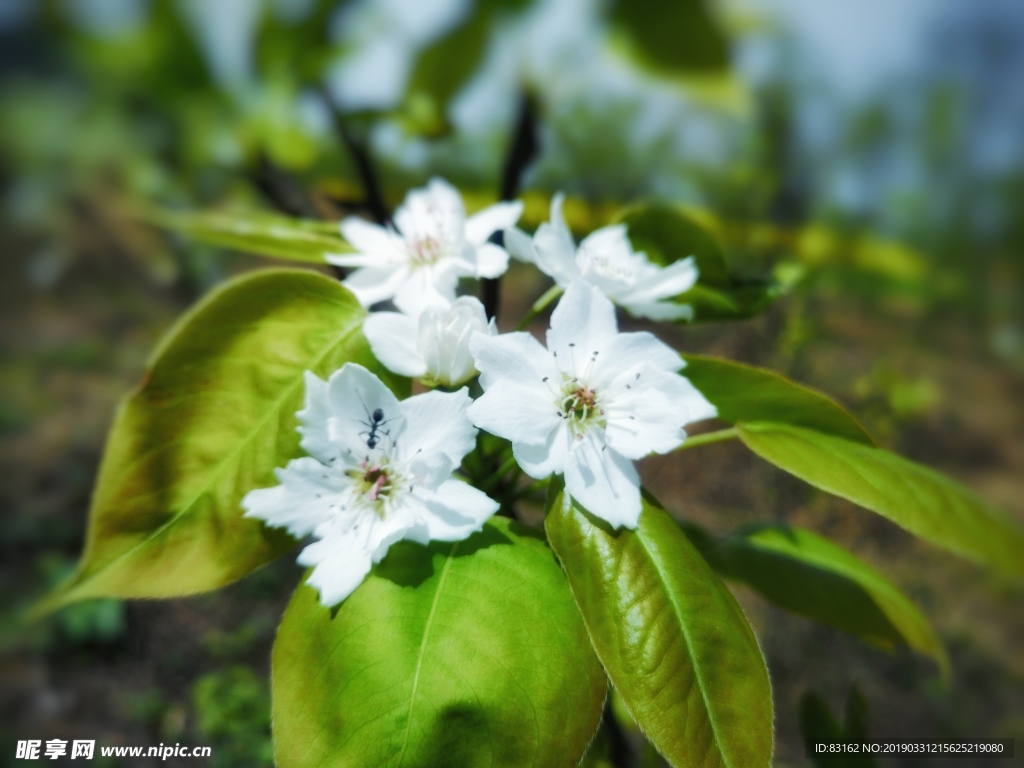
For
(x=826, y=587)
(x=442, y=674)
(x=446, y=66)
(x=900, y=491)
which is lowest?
(x=826, y=587)

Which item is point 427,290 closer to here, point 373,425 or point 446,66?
point 373,425

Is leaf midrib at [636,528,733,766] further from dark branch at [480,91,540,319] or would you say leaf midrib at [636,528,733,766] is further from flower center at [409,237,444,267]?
dark branch at [480,91,540,319]

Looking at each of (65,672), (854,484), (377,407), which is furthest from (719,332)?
(65,672)

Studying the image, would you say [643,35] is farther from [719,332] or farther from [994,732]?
[994,732]

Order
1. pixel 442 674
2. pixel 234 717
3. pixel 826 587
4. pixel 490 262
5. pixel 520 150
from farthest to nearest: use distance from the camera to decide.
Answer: pixel 520 150
pixel 234 717
pixel 826 587
pixel 490 262
pixel 442 674

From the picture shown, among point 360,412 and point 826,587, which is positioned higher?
point 360,412

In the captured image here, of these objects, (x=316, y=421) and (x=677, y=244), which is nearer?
(x=316, y=421)

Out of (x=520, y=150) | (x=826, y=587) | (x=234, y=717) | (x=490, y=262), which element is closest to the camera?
(x=490, y=262)

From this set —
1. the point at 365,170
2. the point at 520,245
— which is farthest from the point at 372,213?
the point at 520,245
